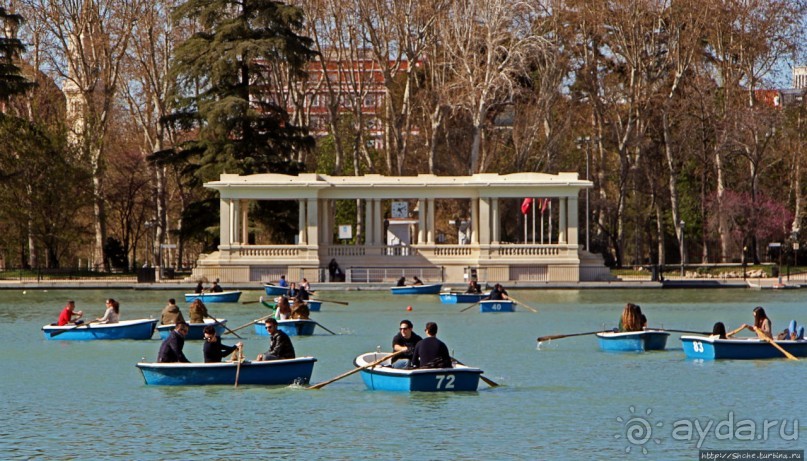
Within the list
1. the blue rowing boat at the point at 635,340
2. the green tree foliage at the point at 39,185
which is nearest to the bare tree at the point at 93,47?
the green tree foliage at the point at 39,185

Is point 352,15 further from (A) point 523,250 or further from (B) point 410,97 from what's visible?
(A) point 523,250

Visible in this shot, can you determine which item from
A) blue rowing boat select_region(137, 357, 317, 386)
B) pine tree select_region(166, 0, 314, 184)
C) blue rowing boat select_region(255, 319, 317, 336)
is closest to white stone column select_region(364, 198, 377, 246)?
pine tree select_region(166, 0, 314, 184)

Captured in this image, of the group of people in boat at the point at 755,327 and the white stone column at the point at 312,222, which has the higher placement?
the white stone column at the point at 312,222

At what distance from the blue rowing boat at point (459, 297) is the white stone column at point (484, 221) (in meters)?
14.3

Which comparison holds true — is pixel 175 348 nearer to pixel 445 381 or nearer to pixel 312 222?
pixel 445 381

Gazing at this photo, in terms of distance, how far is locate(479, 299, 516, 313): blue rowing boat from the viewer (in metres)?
51.7

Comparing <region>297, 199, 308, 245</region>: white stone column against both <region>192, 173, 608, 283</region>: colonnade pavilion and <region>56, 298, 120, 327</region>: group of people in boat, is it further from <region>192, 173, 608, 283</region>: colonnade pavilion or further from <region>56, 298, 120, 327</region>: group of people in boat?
<region>56, 298, 120, 327</region>: group of people in boat

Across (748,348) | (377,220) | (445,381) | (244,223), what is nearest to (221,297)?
(244,223)

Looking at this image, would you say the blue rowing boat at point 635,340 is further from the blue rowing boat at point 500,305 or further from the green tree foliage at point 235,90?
the green tree foliage at point 235,90

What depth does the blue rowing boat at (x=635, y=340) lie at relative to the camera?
3466 centimetres

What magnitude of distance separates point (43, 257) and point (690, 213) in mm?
43836

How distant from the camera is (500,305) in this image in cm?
5178

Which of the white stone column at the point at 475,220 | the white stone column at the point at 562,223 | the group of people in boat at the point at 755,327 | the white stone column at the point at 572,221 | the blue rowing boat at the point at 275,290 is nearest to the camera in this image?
the group of people in boat at the point at 755,327

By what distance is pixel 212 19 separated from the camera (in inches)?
2985
